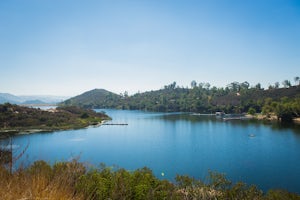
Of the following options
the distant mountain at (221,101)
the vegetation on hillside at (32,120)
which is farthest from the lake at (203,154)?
the distant mountain at (221,101)

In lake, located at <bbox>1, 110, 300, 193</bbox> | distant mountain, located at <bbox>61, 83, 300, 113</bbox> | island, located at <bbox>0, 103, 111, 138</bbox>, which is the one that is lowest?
lake, located at <bbox>1, 110, 300, 193</bbox>

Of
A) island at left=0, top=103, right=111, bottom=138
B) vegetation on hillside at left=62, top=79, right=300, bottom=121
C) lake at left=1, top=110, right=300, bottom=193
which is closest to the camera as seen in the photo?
lake at left=1, top=110, right=300, bottom=193

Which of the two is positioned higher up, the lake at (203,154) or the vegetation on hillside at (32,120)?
the vegetation on hillside at (32,120)

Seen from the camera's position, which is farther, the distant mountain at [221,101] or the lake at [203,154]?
the distant mountain at [221,101]

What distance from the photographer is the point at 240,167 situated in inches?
669

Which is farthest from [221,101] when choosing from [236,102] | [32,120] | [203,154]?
[203,154]

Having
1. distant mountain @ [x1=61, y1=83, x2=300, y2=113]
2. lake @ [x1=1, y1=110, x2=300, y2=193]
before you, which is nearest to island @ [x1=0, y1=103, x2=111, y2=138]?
lake @ [x1=1, y1=110, x2=300, y2=193]

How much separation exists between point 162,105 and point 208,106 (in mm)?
19996

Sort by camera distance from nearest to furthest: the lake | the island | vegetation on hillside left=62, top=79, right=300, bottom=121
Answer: the lake < the island < vegetation on hillside left=62, top=79, right=300, bottom=121

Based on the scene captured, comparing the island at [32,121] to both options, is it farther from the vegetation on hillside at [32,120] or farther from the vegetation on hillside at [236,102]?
the vegetation on hillside at [236,102]

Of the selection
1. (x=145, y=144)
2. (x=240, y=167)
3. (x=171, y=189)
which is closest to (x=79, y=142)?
(x=145, y=144)

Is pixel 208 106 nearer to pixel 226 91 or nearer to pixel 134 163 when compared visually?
pixel 226 91

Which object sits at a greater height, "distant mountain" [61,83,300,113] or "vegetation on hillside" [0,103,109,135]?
"distant mountain" [61,83,300,113]

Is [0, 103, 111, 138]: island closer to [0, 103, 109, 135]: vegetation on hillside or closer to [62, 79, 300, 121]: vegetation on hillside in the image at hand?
[0, 103, 109, 135]: vegetation on hillside
